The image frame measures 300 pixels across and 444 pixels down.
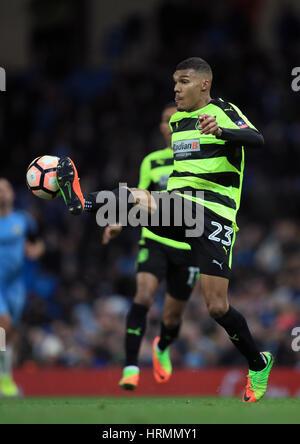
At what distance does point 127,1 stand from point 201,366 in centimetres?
951

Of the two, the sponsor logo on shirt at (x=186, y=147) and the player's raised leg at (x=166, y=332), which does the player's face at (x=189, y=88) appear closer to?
the sponsor logo on shirt at (x=186, y=147)

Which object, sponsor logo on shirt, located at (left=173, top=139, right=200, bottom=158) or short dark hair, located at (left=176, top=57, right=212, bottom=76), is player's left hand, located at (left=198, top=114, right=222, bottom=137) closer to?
sponsor logo on shirt, located at (left=173, top=139, right=200, bottom=158)

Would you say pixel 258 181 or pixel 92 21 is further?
pixel 92 21

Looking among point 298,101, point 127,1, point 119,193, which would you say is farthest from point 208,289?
point 127,1

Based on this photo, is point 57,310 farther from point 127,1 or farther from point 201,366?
point 127,1

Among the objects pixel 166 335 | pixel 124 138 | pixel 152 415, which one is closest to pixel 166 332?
pixel 166 335

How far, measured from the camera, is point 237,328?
23.9 feet

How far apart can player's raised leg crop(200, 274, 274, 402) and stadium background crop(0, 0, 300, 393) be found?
4.35 meters

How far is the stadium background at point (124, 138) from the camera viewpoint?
13227mm

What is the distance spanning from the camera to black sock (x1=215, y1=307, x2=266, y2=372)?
725cm

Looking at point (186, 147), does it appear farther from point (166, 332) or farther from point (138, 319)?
point (166, 332)

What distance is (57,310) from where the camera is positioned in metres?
14.7

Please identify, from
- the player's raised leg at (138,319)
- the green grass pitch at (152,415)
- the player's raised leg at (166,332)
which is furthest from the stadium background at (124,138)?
the green grass pitch at (152,415)

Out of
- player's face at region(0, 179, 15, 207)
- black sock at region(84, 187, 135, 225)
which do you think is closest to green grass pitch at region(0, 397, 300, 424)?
black sock at region(84, 187, 135, 225)
